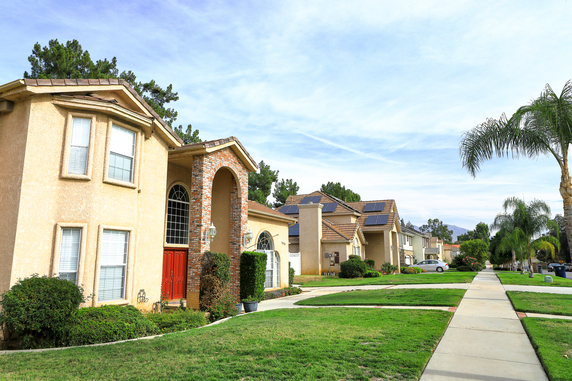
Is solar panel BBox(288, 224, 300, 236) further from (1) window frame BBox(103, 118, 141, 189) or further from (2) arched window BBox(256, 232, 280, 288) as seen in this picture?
(1) window frame BBox(103, 118, 141, 189)

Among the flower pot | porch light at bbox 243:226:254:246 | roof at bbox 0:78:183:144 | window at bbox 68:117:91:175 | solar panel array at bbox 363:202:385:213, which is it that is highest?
solar panel array at bbox 363:202:385:213

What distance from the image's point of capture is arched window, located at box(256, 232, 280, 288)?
20.1 m

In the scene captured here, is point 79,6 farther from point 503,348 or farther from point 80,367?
point 503,348

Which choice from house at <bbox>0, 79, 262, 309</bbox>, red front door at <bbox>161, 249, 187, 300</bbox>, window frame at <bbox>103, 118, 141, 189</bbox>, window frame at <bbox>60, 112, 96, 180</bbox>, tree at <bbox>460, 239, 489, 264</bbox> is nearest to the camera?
house at <bbox>0, 79, 262, 309</bbox>

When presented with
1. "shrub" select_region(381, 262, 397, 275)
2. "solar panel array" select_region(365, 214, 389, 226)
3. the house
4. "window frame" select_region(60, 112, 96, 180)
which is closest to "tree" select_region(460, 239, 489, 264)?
"solar panel array" select_region(365, 214, 389, 226)

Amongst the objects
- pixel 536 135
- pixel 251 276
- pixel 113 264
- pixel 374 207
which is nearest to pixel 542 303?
pixel 536 135

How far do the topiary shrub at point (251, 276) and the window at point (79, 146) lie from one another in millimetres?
7740

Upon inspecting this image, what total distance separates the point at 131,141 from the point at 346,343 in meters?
9.10

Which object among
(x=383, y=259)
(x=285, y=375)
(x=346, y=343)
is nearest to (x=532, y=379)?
(x=346, y=343)

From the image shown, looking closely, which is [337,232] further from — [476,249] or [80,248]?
[80,248]

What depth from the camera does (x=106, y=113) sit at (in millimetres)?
11102

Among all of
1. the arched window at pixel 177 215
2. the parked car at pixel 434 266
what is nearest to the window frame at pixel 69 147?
the arched window at pixel 177 215

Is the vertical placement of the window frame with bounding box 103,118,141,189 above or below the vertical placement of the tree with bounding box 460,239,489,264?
above

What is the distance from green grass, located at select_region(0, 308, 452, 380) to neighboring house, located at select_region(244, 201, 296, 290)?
9.59m
